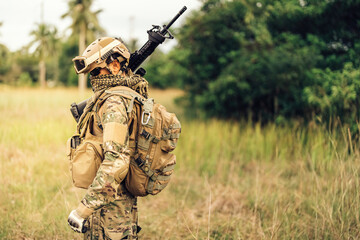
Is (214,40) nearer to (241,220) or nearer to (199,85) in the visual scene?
(199,85)

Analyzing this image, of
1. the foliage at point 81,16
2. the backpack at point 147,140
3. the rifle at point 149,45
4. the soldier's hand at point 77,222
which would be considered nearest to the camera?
the soldier's hand at point 77,222

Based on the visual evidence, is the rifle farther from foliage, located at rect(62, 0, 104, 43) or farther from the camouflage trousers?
foliage, located at rect(62, 0, 104, 43)

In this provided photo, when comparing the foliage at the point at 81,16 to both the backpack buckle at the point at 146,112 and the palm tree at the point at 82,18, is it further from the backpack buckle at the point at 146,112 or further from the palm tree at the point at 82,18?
the backpack buckle at the point at 146,112

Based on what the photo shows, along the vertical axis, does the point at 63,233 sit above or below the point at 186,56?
below

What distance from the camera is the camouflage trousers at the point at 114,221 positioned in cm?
230

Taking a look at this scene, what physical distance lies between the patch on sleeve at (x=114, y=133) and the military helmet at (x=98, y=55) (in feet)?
1.56

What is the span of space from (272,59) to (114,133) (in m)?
6.84

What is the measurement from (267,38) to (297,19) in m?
0.81

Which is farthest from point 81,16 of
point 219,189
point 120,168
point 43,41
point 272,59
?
point 120,168

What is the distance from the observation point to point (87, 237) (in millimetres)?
2447

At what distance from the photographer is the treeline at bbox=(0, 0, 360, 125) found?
6.57 metres

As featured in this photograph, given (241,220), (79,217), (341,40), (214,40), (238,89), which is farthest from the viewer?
(214,40)

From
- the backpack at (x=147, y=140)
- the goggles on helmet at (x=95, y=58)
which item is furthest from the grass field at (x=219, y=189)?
the goggles on helmet at (x=95, y=58)

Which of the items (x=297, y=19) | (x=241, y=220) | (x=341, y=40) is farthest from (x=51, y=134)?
(x=341, y=40)
